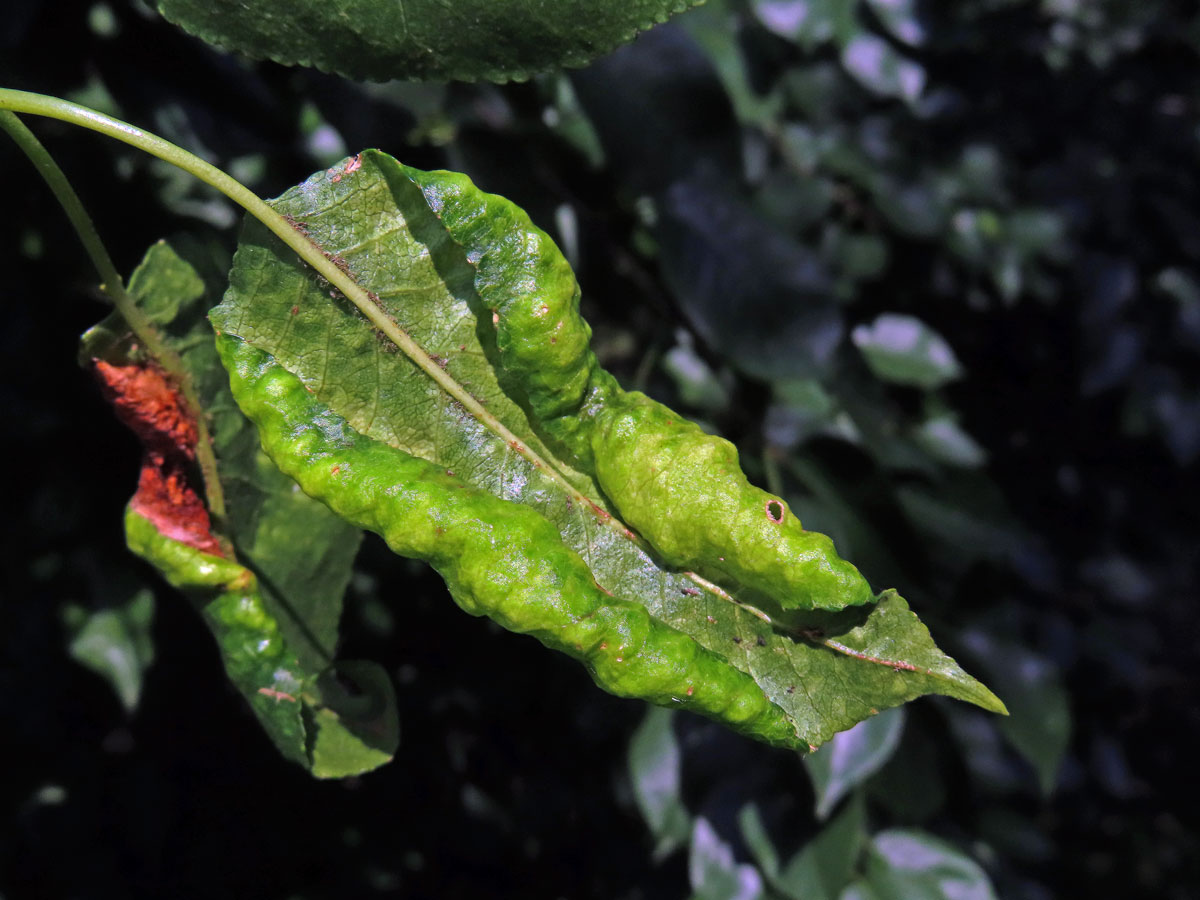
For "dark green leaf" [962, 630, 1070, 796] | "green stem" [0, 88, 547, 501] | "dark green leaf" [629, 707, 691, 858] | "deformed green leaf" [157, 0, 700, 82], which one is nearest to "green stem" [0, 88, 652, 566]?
"green stem" [0, 88, 547, 501]

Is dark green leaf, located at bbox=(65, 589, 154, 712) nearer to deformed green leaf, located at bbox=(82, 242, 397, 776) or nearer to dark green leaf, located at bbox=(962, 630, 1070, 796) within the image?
deformed green leaf, located at bbox=(82, 242, 397, 776)

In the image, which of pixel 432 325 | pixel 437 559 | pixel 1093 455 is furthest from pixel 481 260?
pixel 1093 455

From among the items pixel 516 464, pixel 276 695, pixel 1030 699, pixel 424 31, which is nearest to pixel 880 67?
pixel 1030 699

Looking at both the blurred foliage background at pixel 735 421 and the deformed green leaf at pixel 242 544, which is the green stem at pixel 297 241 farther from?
the blurred foliage background at pixel 735 421

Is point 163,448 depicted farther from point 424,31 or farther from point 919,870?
point 919,870

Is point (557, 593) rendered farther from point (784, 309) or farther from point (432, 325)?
point (784, 309)

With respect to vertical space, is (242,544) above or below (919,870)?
above

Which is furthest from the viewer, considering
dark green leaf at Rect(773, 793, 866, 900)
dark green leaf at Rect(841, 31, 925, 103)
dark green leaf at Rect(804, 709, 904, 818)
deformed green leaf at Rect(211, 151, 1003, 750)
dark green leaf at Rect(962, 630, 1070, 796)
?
dark green leaf at Rect(841, 31, 925, 103)
